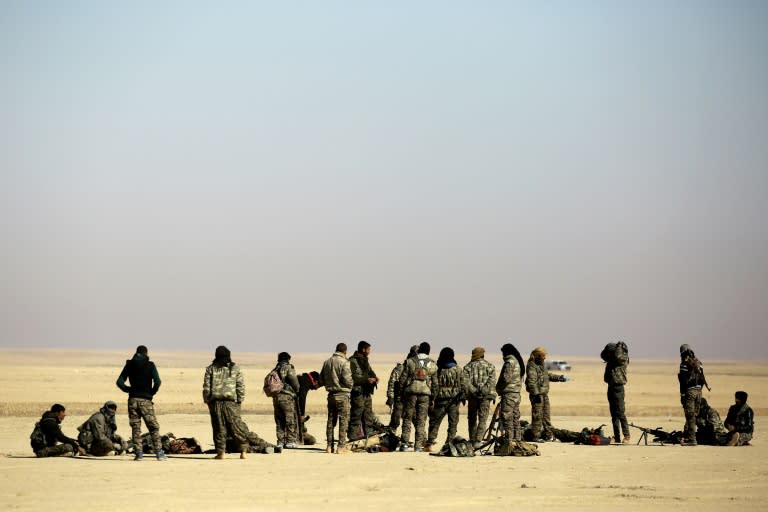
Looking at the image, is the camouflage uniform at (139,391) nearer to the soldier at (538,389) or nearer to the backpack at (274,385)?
the backpack at (274,385)

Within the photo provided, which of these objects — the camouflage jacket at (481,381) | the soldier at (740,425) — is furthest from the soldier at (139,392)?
the soldier at (740,425)

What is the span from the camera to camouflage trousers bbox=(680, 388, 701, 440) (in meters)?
22.6

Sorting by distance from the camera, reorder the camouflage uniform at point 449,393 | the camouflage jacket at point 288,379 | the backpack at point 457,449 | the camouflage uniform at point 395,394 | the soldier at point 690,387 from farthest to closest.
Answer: the soldier at point 690,387
the camouflage uniform at point 395,394
the camouflage jacket at point 288,379
the camouflage uniform at point 449,393
the backpack at point 457,449

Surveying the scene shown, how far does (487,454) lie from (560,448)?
2.01m

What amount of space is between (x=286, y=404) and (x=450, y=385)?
2907 millimetres

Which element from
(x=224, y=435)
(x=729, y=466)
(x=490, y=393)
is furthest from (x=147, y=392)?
(x=729, y=466)

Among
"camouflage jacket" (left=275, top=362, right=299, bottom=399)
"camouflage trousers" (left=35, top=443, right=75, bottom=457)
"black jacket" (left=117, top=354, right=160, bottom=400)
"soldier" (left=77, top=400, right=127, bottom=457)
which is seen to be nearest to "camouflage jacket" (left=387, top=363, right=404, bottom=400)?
"camouflage jacket" (left=275, top=362, right=299, bottom=399)

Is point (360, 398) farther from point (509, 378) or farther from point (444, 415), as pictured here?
point (509, 378)

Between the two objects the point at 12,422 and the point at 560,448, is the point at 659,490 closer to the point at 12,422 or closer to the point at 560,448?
the point at 560,448

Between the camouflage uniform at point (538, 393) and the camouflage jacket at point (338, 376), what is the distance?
157 inches

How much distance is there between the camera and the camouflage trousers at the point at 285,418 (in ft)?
70.2

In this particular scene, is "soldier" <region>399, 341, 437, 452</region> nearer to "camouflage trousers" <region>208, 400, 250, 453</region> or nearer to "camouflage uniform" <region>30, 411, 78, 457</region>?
"camouflage trousers" <region>208, 400, 250, 453</region>

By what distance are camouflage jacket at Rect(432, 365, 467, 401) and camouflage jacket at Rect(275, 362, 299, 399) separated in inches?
96.1

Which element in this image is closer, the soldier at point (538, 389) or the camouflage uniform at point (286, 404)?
the camouflage uniform at point (286, 404)
